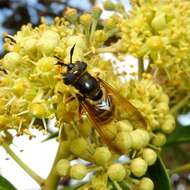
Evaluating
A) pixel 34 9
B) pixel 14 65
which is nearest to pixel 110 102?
pixel 14 65

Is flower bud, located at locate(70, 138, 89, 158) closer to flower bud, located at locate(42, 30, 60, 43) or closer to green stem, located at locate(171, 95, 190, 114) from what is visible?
flower bud, located at locate(42, 30, 60, 43)

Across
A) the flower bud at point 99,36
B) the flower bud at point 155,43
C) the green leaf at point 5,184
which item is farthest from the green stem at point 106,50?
the green leaf at point 5,184

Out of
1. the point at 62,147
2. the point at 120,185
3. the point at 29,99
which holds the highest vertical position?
the point at 29,99

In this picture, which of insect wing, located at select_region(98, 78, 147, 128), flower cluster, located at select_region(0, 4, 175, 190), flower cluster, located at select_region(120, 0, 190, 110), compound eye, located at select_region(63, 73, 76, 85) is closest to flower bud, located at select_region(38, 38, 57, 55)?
flower cluster, located at select_region(0, 4, 175, 190)

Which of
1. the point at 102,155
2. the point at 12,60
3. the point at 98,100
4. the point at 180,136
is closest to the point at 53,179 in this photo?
the point at 102,155

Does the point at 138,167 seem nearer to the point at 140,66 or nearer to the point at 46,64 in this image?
the point at 46,64

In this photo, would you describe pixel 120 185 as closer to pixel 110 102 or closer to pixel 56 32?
→ pixel 110 102
